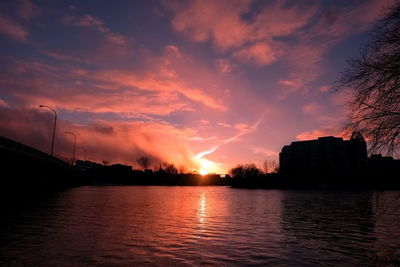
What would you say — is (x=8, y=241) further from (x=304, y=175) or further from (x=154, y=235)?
(x=304, y=175)

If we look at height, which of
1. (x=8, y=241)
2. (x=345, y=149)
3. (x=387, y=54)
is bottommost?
(x=8, y=241)

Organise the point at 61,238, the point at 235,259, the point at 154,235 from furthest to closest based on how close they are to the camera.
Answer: the point at 154,235 < the point at 61,238 < the point at 235,259

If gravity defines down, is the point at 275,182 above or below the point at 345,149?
below

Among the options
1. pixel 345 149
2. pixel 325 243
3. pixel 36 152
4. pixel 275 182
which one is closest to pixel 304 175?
pixel 275 182

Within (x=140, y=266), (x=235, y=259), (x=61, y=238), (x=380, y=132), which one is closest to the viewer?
(x=140, y=266)

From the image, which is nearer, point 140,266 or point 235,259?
point 140,266

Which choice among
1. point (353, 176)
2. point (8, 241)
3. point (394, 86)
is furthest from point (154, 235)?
point (353, 176)

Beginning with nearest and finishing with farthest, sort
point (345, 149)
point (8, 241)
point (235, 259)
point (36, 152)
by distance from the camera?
point (235, 259) < point (8, 241) < point (36, 152) < point (345, 149)

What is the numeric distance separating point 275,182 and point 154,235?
580 feet

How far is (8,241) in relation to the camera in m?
14.3

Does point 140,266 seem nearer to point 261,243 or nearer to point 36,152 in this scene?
point 261,243

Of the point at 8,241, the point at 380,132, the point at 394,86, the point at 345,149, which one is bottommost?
the point at 8,241

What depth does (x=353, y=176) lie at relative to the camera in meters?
162

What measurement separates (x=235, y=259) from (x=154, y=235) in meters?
6.81
